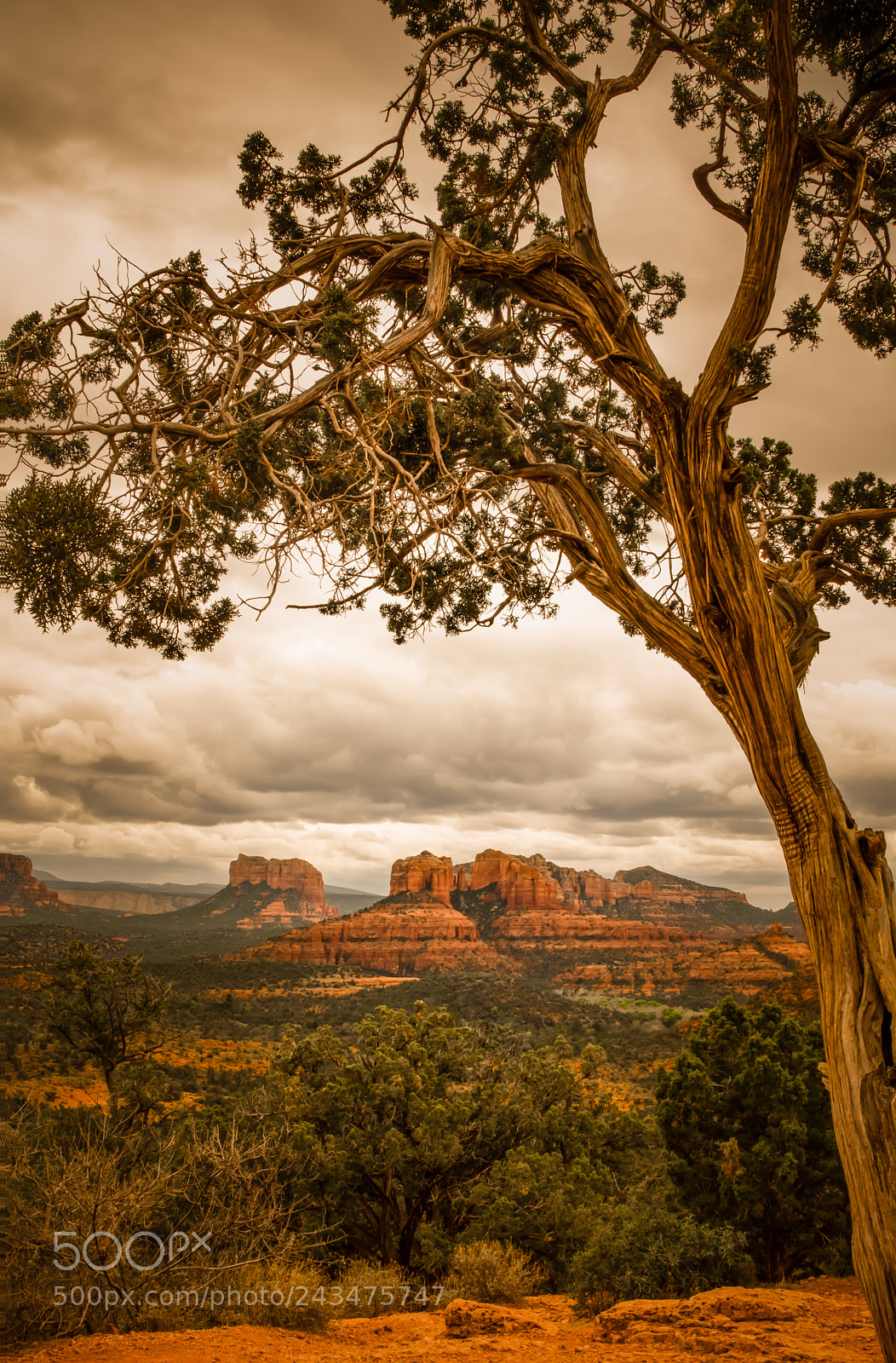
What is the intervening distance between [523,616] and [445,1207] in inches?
430

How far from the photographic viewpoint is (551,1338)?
211 inches

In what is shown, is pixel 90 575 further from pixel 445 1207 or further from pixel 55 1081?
pixel 55 1081

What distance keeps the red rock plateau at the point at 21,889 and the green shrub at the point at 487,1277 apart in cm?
9923

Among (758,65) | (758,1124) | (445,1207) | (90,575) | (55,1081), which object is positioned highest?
(758,65)

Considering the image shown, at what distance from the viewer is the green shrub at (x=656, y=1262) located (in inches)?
273

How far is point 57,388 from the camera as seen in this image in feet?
13.1

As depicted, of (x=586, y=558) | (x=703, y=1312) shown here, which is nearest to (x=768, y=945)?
(x=703, y=1312)

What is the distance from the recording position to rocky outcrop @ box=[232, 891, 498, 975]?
212ft

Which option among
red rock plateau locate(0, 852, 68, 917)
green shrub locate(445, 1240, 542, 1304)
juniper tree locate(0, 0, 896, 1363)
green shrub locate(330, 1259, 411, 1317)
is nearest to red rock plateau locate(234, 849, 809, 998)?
red rock plateau locate(0, 852, 68, 917)
